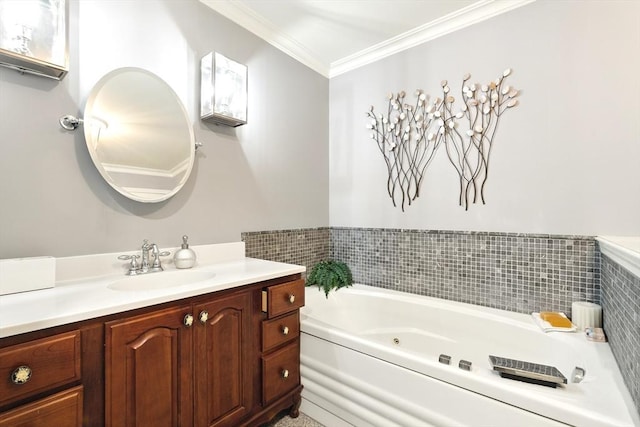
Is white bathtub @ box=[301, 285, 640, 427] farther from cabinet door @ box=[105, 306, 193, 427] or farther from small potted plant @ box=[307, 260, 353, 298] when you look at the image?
cabinet door @ box=[105, 306, 193, 427]

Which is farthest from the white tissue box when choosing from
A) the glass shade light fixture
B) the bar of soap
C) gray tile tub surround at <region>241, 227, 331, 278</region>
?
the bar of soap

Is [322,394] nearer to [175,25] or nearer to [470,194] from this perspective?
[470,194]

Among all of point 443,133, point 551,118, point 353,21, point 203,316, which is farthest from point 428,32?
point 203,316

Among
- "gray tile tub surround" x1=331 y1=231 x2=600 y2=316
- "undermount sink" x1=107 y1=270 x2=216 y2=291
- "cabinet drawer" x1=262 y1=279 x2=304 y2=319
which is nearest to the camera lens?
"undermount sink" x1=107 y1=270 x2=216 y2=291

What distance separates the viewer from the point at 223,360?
128 cm

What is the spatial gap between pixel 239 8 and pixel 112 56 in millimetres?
917

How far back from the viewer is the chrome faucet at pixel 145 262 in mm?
1417

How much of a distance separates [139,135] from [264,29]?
48.8 inches

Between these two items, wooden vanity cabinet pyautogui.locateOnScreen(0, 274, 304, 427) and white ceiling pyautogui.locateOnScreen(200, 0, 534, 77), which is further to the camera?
white ceiling pyautogui.locateOnScreen(200, 0, 534, 77)

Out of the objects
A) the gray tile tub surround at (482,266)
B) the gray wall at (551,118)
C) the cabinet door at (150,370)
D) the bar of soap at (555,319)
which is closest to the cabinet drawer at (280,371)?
the cabinet door at (150,370)

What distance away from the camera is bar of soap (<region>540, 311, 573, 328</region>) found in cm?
161

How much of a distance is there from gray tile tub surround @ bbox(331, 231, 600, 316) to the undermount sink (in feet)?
4.76

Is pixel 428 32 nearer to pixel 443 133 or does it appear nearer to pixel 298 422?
pixel 443 133

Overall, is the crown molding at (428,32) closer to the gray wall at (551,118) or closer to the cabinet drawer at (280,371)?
the gray wall at (551,118)
